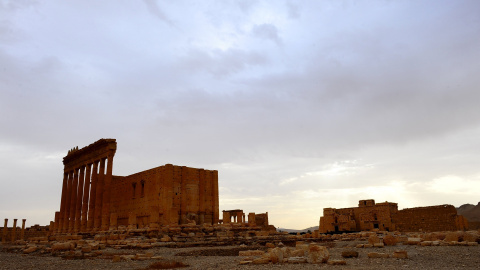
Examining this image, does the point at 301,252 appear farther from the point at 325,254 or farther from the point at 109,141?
the point at 109,141

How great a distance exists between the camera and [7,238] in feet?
150

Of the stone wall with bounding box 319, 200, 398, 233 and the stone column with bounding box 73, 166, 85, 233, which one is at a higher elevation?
the stone column with bounding box 73, 166, 85, 233

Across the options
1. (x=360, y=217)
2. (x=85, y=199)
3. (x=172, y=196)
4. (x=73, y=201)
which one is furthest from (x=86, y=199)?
(x=360, y=217)

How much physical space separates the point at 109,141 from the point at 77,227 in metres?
10.4

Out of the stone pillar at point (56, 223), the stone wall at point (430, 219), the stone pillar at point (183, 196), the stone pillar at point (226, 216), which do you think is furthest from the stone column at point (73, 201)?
the stone wall at point (430, 219)

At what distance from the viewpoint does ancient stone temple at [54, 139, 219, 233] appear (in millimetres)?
31500

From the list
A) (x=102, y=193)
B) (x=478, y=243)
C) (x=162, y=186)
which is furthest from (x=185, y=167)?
(x=478, y=243)

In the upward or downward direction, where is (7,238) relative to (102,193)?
downward

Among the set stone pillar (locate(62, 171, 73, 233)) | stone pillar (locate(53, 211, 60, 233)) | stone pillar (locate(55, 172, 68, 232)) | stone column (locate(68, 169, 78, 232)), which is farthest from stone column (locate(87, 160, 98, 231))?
stone pillar (locate(53, 211, 60, 233))

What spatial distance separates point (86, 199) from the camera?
1464 inches

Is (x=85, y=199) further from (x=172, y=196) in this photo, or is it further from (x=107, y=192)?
(x=172, y=196)

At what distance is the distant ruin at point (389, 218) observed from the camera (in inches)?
1335

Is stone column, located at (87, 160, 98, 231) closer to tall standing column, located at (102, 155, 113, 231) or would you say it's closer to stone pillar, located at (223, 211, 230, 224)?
tall standing column, located at (102, 155, 113, 231)

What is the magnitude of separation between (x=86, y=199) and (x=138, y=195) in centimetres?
637
